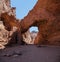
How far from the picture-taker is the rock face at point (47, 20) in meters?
18.3

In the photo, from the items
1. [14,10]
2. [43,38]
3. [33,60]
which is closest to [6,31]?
[43,38]

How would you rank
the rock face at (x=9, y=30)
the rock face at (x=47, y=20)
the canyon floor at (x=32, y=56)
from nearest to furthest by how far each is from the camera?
the canyon floor at (x=32, y=56)
the rock face at (x=47, y=20)
the rock face at (x=9, y=30)

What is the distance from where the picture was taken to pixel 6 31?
27.1 meters

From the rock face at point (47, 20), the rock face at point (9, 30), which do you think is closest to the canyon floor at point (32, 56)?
the rock face at point (47, 20)

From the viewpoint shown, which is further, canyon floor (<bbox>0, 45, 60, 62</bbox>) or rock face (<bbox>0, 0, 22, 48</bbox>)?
rock face (<bbox>0, 0, 22, 48</bbox>)

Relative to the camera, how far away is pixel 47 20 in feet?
65.1

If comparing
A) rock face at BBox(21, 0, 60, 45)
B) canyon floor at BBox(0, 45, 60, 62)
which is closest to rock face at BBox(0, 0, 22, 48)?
A: rock face at BBox(21, 0, 60, 45)

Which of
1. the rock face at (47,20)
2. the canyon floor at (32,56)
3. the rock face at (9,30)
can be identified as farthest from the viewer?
the rock face at (9,30)

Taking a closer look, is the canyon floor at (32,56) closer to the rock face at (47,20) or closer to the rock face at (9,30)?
the rock face at (47,20)

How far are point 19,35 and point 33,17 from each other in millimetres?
3914

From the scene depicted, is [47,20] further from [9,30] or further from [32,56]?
[32,56]

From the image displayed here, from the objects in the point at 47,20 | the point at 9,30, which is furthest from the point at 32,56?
the point at 9,30

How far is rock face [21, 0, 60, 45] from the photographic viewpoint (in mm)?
18344

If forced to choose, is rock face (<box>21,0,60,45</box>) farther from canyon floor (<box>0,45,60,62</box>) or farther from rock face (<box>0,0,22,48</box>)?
canyon floor (<box>0,45,60,62</box>)
